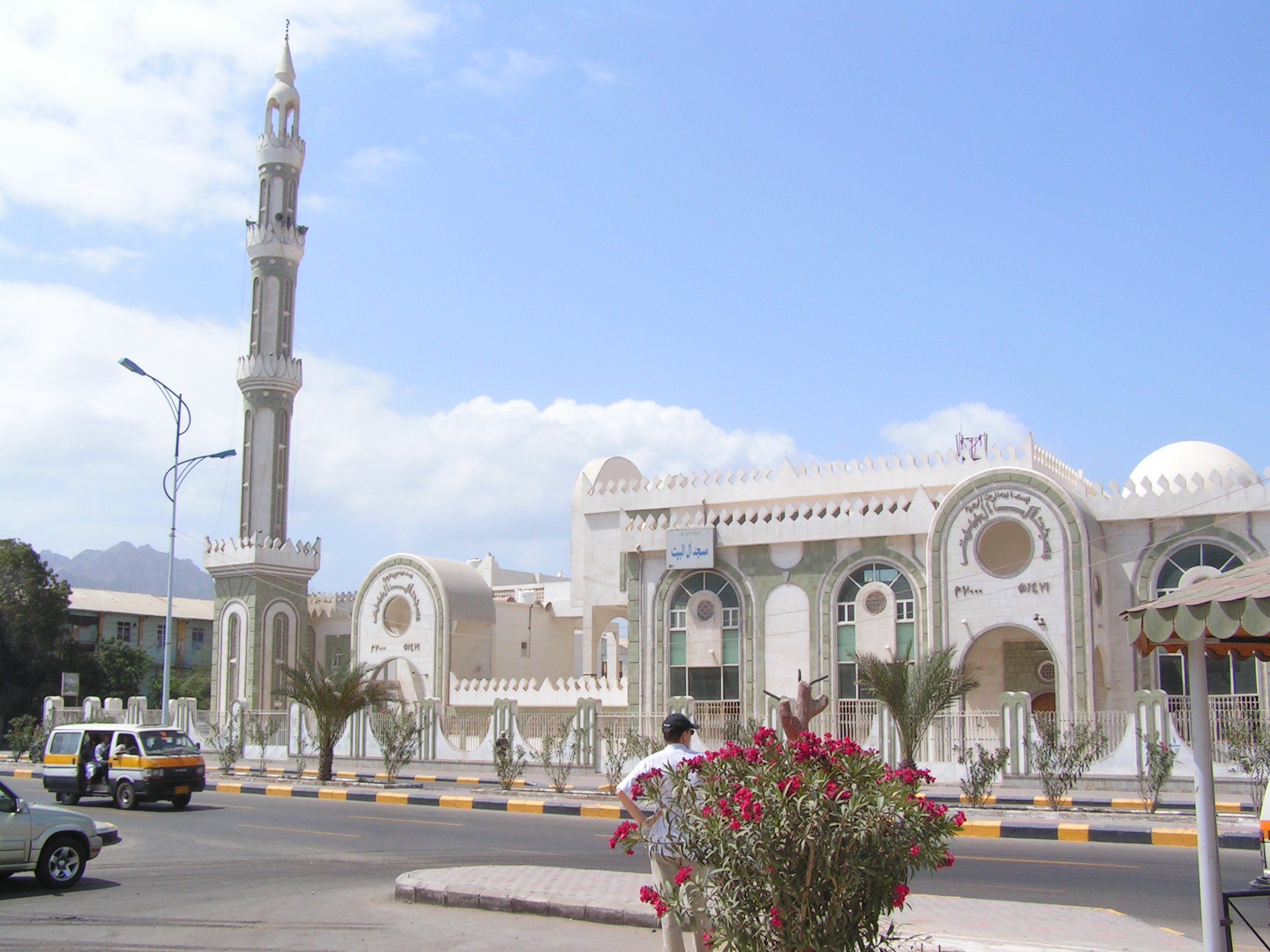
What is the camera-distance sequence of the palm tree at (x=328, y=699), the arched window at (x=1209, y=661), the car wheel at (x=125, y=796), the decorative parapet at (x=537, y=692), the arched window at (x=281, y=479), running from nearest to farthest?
the car wheel at (x=125, y=796)
the palm tree at (x=328, y=699)
the arched window at (x=1209, y=661)
the decorative parapet at (x=537, y=692)
the arched window at (x=281, y=479)

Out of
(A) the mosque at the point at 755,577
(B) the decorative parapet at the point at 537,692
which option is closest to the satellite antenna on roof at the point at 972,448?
(A) the mosque at the point at 755,577

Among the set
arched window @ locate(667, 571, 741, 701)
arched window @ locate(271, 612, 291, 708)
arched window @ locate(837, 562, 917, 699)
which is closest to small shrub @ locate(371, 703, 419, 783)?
arched window @ locate(667, 571, 741, 701)

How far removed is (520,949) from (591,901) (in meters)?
1.19

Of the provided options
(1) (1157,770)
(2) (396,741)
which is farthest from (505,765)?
(1) (1157,770)

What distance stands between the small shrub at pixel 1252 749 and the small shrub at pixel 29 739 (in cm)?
Answer: 2725

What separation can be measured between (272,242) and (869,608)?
76.2 feet

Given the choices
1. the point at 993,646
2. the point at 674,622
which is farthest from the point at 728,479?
the point at 993,646

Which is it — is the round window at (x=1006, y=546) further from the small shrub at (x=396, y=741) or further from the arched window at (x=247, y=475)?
the arched window at (x=247, y=475)

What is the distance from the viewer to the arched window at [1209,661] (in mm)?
24750

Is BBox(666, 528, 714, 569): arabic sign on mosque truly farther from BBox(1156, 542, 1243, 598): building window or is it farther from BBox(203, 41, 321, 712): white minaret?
BBox(203, 41, 321, 712): white minaret

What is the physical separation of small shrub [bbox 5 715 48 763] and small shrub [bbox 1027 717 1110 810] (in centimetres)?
2429

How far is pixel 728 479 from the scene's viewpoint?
35.2 m

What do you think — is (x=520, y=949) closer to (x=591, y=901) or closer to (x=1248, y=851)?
(x=591, y=901)

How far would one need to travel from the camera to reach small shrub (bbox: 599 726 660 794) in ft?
68.8
